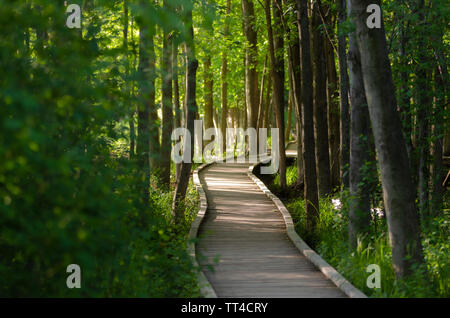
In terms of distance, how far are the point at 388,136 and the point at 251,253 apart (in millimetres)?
3673

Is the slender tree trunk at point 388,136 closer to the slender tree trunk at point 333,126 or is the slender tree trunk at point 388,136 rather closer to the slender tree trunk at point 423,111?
the slender tree trunk at point 423,111

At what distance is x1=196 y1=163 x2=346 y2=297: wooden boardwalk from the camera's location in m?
7.10

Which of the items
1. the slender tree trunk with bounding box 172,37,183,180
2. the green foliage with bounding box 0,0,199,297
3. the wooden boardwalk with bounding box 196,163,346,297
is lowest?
the wooden boardwalk with bounding box 196,163,346,297

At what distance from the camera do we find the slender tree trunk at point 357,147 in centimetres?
846

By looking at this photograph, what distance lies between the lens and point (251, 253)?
364 inches

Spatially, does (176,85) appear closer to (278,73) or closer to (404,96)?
(278,73)

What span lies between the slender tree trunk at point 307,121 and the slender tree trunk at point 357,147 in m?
2.80

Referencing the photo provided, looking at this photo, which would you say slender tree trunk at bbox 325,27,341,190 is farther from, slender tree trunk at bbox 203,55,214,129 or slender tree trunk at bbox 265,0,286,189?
slender tree trunk at bbox 203,55,214,129

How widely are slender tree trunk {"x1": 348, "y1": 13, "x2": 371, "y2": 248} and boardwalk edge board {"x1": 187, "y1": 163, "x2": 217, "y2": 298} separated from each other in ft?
8.67

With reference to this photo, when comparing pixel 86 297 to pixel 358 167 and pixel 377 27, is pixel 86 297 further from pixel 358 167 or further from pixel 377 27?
pixel 358 167

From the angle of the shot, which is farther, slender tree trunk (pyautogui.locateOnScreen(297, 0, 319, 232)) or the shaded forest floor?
slender tree trunk (pyautogui.locateOnScreen(297, 0, 319, 232))

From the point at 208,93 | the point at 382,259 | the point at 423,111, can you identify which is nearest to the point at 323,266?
the point at 382,259

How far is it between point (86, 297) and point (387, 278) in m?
4.12

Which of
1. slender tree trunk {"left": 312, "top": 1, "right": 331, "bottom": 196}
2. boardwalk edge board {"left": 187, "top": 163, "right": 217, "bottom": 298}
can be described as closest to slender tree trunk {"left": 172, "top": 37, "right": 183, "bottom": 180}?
boardwalk edge board {"left": 187, "top": 163, "right": 217, "bottom": 298}
